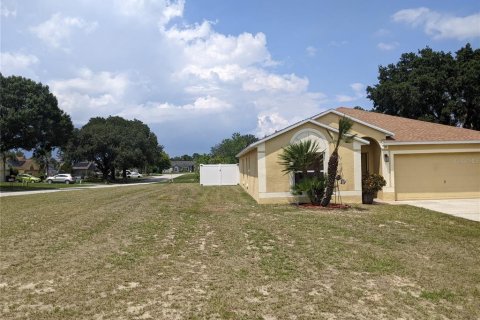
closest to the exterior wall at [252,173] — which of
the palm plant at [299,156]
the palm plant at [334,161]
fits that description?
the palm plant at [299,156]

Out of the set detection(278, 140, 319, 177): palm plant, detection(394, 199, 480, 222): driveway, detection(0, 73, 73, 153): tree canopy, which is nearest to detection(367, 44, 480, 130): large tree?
detection(394, 199, 480, 222): driveway

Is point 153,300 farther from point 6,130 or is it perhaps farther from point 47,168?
point 47,168

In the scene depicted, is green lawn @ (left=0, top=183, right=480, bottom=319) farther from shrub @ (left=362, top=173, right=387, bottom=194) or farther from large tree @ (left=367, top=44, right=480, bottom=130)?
large tree @ (left=367, top=44, right=480, bottom=130)

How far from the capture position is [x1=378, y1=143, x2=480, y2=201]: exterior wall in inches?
683

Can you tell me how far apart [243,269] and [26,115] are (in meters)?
33.9

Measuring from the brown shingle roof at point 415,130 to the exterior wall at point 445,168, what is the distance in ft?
1.19

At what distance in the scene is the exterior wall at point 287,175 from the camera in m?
16.1

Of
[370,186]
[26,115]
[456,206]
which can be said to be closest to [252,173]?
[370,186]

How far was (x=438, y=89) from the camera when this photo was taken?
33.5 metres

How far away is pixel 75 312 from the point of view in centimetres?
472

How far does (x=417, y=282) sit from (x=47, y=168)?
86.1 meters

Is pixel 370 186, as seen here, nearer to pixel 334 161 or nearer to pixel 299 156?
pixel 334 161

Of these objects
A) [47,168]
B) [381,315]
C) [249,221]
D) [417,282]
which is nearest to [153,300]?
[381,315]

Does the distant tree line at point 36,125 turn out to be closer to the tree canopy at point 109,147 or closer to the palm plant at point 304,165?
the tree canopy at point 109,147
